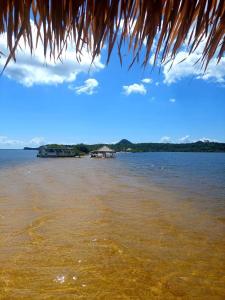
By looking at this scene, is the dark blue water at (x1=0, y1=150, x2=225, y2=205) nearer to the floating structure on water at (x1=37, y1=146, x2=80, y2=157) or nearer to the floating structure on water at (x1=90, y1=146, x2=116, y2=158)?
the floating structure on water at (x1=90, y1=146, x2=116, y2=158)

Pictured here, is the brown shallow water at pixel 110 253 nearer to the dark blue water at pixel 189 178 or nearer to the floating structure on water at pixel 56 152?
the dark blue water at pixel 189 178

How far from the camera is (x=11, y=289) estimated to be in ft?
14.9

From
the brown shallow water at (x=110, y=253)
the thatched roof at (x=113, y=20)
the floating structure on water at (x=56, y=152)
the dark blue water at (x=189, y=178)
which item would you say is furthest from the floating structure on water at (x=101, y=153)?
the thatched roof at (x=113, y=20)

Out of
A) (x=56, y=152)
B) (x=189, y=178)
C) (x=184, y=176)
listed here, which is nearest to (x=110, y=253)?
(x=189, y=178)

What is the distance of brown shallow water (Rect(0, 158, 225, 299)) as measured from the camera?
466 cm

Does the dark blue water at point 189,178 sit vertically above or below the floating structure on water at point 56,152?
below

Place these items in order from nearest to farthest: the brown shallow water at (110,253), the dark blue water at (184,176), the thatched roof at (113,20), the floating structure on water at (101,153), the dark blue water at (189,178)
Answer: the thatched roof at (113,20) < the brown shallow water at (110,253) < the dark blue water at (189,178) < the dark blue water at (184,176) < the floating structure on water at (101,153)

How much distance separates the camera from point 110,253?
20.2ft

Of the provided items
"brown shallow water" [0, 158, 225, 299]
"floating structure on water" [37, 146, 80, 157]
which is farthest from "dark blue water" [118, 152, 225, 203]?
"floating structure on water" [37, 146, 80, 157]

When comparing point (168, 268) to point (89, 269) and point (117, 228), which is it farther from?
point (117, 228)

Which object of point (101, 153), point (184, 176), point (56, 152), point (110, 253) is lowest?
point (184, 176)

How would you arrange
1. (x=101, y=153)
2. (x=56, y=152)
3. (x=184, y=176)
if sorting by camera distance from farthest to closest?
1. (x=56, y=152)
2. (x=101, y=153)
3. (x=184, y=176)

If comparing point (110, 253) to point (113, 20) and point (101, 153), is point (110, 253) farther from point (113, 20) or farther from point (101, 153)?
point (101, 153)

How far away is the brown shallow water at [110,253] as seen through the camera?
466 centimetres
